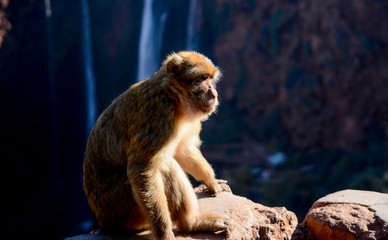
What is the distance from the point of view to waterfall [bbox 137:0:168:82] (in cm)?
1681

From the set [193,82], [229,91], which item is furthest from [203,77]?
[229,91]

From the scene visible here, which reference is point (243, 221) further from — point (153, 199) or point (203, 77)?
point (203, 77)

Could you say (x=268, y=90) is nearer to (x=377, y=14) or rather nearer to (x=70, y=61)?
(x=377, y=14)

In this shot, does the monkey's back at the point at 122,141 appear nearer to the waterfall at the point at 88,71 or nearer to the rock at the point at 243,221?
the rock at the point at 243,221

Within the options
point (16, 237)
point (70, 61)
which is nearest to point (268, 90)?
point (70, 61)

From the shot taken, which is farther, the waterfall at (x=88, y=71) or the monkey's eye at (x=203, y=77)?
the waterfall at (x=88, y=71)

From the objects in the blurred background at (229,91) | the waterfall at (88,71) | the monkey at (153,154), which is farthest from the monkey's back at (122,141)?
the waterfall at (88,71)

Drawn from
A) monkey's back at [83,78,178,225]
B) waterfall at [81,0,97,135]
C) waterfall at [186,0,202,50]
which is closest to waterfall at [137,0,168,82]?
waterfall at [186,0,202,50]

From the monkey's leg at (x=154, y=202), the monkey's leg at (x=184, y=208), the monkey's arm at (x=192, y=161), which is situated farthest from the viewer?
the monkey's arm at (x=192, y=161)

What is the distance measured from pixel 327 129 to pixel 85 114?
9.77 m

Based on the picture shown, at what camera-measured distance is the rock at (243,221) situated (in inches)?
127

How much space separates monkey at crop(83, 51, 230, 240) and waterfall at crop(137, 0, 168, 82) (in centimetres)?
1365

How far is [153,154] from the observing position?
289 centimetres

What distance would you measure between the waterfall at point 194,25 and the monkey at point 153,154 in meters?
16.2
